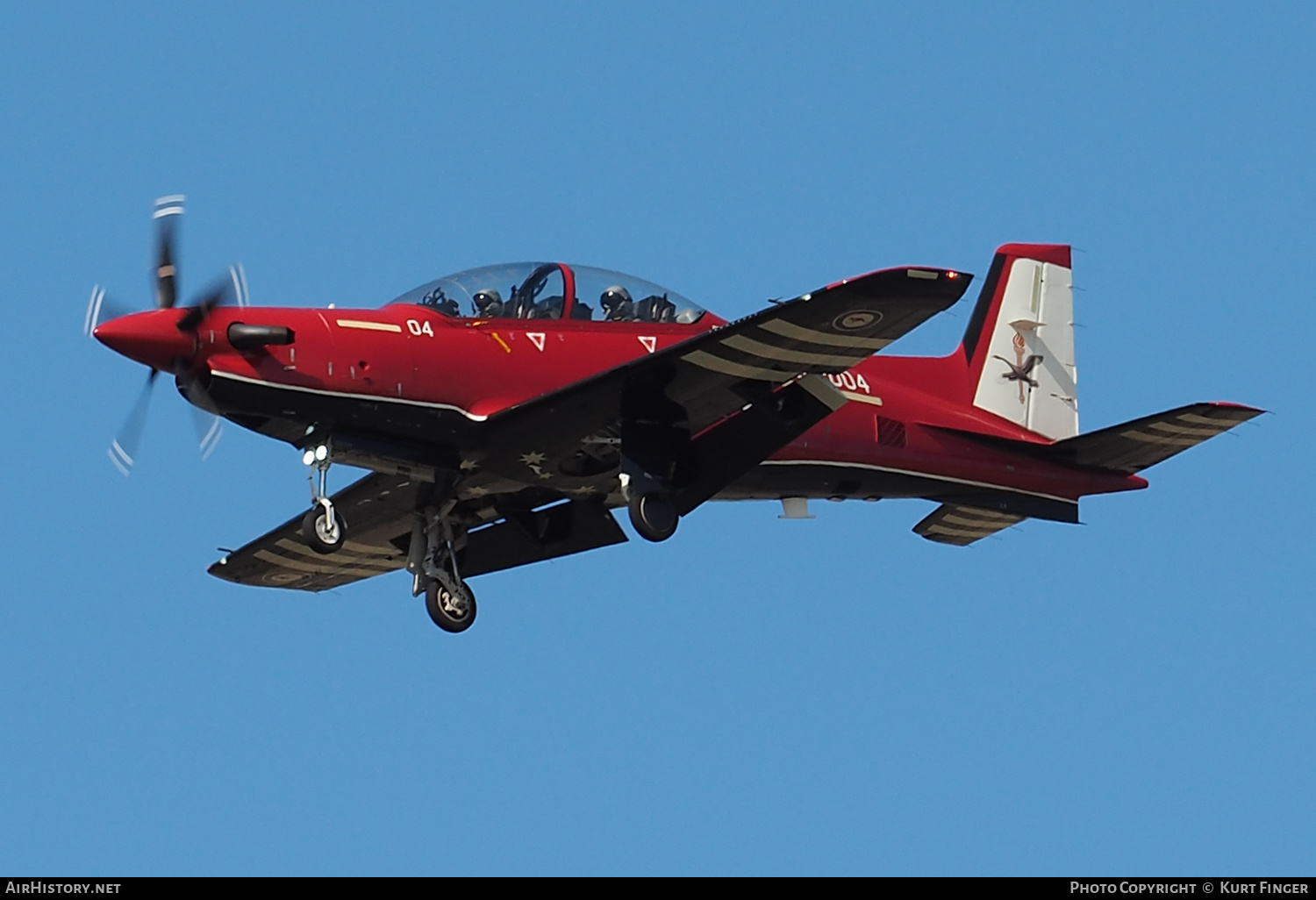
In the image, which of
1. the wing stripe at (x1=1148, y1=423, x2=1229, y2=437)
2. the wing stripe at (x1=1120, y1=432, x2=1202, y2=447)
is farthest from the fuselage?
the wing stripe at (x1=1148, y1=423, x2=1229, y2=437)

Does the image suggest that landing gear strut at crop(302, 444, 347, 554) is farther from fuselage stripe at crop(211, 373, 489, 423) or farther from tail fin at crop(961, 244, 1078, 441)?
tail fin at crop(961, 244, 1078, 441)

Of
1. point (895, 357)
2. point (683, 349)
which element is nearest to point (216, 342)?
point (683, 349)

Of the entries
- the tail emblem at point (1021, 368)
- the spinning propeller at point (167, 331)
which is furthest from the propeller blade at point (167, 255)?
the tail emblem at point (1021, 368)

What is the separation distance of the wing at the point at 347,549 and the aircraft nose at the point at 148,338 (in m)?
3.31

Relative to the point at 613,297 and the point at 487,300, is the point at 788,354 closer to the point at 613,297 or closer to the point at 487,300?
the point at 613,297

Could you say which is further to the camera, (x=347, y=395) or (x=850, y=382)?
(x=850, y=382)

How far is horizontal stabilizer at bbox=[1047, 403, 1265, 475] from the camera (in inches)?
858

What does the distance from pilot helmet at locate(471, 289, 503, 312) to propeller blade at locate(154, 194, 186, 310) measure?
9.14 feet

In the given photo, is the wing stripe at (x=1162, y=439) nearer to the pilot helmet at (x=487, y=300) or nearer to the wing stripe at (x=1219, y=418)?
the wing stripe at (x=1219, y=418)

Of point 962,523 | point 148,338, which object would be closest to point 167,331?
point 148,338

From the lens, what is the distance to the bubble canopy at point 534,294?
811 inches

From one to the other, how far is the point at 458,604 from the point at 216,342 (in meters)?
→ 4.23

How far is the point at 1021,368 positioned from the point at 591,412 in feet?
21.6

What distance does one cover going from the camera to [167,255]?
1975cm
